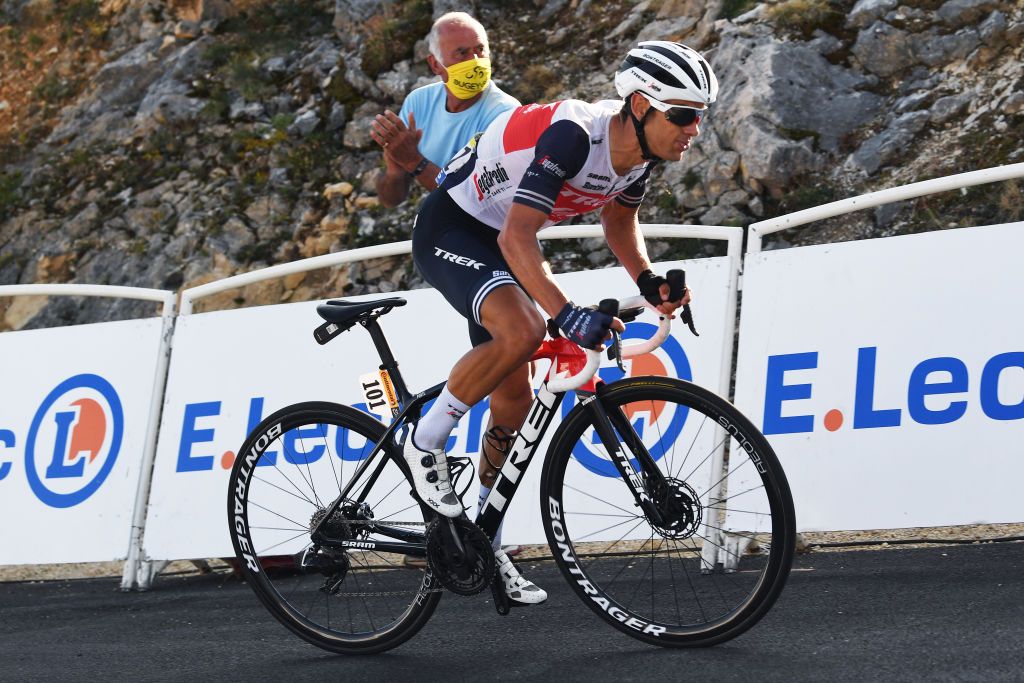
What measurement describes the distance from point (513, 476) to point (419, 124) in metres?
2.13

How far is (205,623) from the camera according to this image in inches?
198

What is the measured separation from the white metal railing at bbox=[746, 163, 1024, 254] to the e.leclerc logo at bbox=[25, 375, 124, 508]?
3.60 meters

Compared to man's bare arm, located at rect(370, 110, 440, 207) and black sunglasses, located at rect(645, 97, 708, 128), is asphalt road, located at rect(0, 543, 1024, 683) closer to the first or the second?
black sunglasses, located at rect(645, 97, 708, 128)

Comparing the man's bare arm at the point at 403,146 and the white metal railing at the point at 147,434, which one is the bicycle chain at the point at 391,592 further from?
the white metal railing at the point at 147,434

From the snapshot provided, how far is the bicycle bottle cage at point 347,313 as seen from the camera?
4039 millimetres

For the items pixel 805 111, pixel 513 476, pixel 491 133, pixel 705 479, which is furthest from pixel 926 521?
pixel 805 111

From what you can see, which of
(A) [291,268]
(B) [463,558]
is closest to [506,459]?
(B) [463,558]

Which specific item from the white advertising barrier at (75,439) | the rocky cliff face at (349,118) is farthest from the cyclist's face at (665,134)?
the rocky cliff face at (349,118)

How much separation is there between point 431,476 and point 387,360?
1.60ft

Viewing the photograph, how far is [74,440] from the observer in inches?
249

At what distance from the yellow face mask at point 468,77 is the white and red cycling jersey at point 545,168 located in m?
1.17

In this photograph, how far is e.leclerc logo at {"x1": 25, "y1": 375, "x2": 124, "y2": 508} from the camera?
6238 mm

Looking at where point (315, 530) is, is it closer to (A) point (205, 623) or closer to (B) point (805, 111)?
(A) point (205, 623)

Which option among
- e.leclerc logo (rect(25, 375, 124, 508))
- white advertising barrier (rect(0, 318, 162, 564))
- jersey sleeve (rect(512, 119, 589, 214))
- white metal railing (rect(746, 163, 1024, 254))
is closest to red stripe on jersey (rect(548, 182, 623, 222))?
jersey sleeve (rect(512, 119, 589, 214))
